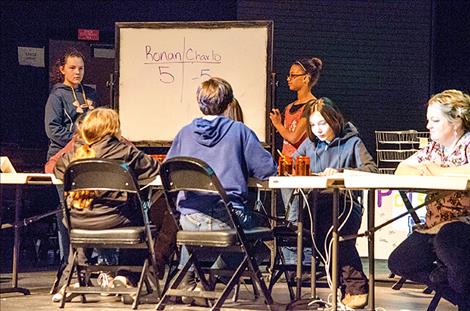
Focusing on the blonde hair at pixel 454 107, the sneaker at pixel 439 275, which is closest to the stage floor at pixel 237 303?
the sneaker at pixel 439 275

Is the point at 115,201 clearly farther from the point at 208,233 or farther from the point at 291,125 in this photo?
the point at 291,125

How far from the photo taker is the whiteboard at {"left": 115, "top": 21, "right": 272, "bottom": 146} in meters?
6.66

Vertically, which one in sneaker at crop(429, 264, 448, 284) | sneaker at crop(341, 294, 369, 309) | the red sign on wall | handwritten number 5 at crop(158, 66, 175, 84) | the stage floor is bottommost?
the stage floor

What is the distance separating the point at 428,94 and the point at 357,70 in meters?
0.83

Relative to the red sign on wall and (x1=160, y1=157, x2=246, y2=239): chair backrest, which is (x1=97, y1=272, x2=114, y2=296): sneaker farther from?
the red sign on wall

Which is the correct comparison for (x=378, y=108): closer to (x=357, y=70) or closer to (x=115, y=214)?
(x=357, y=70)

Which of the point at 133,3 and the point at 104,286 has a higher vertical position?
the point at 133,3

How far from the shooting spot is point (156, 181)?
4785 millimetres

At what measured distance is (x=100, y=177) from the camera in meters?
4.65

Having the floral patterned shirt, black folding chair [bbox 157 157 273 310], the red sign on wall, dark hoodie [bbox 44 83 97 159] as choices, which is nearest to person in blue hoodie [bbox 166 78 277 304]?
black folding chair [bbox 157 157 273 310]

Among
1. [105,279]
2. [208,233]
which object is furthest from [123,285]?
[208,233]

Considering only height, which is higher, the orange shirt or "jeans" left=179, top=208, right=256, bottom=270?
the orange shirt

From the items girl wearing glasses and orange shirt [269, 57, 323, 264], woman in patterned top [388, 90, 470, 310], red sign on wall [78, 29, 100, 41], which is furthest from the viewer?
red sign on wall [78, 29, 100, 41]

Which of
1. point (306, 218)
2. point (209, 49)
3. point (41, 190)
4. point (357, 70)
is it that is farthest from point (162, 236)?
point (357, 70)
